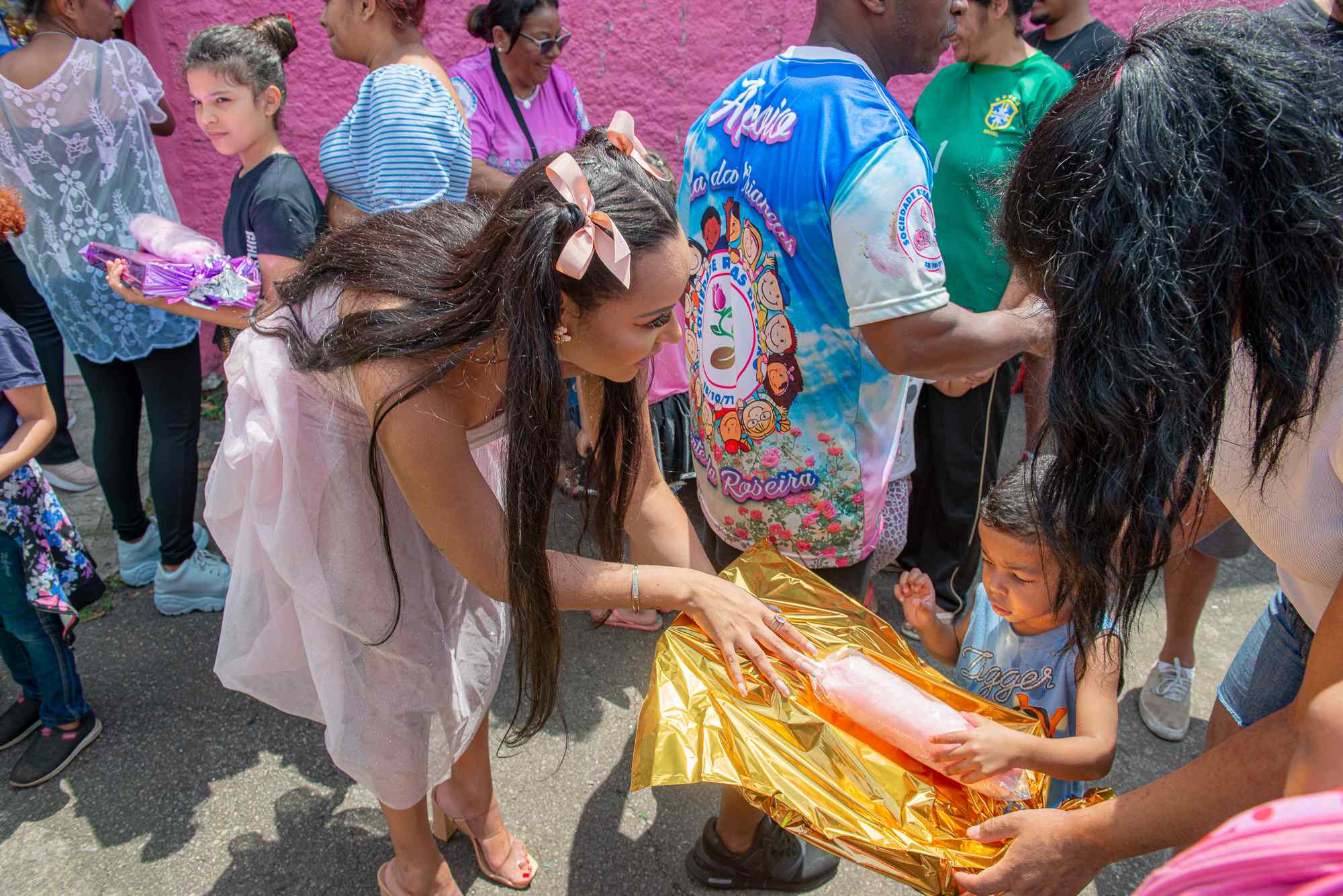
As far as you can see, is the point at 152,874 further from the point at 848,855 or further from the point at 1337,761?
the point at 1337,761

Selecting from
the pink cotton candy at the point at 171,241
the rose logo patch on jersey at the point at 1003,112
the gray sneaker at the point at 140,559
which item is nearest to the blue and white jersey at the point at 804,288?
the rose logo patch on jersey at the point at 1003,112

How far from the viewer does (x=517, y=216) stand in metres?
1.35

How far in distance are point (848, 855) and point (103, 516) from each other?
3.54 meters

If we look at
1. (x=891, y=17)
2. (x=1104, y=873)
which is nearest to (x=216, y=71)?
(x=891, y=17)

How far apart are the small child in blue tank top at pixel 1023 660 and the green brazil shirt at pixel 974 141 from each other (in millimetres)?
1145

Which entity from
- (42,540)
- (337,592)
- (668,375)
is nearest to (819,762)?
(337,592)

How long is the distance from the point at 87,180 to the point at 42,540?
1.22 metres

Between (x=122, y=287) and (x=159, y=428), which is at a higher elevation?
(x=122, y=287)

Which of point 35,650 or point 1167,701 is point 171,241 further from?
point 1167,701

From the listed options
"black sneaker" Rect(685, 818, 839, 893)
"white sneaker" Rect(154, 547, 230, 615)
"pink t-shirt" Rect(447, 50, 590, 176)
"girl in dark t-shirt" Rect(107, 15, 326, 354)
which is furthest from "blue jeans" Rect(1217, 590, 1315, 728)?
"white sneaker" Rect(154, 547, 230, 615)

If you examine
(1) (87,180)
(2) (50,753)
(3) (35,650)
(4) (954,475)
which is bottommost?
(2) (50,753)

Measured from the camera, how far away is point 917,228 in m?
1.57

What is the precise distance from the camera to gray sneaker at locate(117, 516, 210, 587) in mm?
3176

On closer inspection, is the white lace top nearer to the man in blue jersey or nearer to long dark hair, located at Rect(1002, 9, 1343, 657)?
the man in blue jersey
